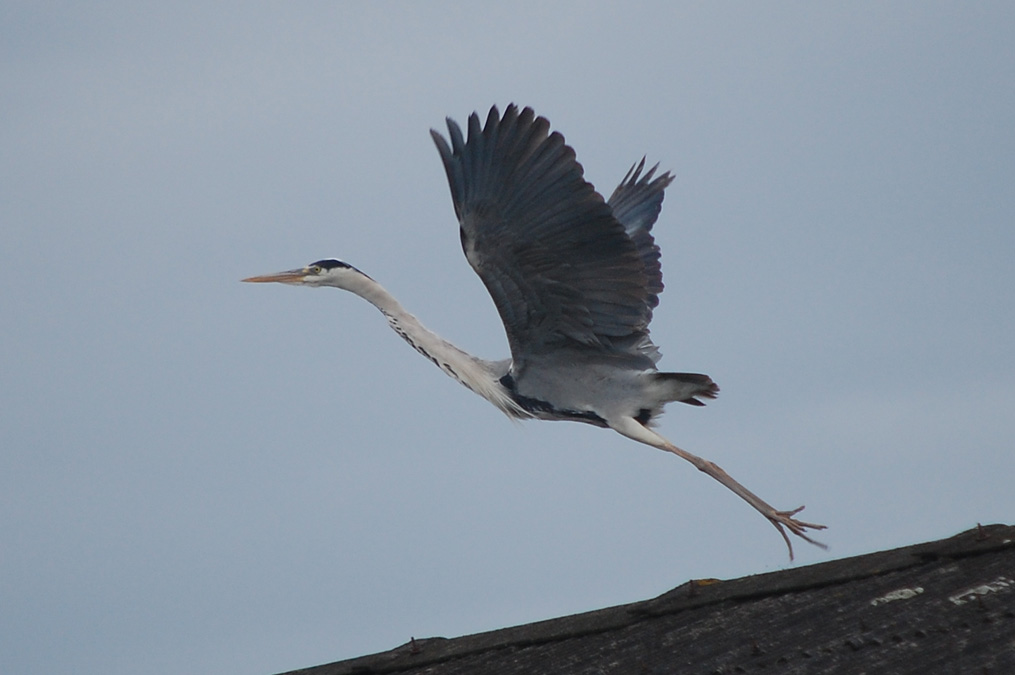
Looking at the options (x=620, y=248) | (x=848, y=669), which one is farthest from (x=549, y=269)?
(x=848, y=669)

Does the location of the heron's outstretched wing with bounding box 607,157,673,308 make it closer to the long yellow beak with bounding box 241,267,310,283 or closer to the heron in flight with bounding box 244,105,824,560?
the heron in flight with bounding box 244,105,824,560

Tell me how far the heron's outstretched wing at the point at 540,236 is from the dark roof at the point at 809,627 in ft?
5.89

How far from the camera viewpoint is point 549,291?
7301mm

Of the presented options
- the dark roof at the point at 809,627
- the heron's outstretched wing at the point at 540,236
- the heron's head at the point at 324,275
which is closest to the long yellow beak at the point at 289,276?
the heron's head at the point at 324,275

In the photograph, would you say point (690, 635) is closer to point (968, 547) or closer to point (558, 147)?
point (968, 547)

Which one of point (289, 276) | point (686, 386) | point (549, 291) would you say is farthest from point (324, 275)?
point (686, 386)

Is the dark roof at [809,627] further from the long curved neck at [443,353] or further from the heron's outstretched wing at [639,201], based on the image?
the heron's outstretched wing at [639,201]

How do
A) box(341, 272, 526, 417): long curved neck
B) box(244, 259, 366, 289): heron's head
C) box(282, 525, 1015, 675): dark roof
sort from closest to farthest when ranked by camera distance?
box(282, 525, 1015, 675): dark roof
box(341, 272, 526, 417): long curved neck
box(244, 259, 366, 289): heron's head

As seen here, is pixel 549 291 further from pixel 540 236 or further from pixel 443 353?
pixel 443 353

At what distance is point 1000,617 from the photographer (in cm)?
438

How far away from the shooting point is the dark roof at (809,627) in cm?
440

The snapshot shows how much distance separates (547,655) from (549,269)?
2165mm

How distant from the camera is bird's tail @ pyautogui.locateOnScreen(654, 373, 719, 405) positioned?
25.3ft

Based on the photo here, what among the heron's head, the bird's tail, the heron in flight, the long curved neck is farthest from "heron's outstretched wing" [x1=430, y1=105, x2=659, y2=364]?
the heron's head
